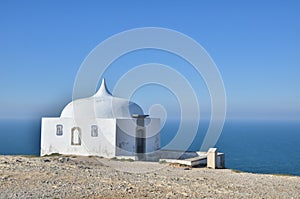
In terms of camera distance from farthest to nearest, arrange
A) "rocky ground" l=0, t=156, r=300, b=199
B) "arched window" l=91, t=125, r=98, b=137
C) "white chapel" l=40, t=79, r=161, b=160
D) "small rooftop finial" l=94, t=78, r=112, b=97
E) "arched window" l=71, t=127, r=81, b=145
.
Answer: "small rooftop finial" l=94, t=78, r=112, b=97
"arched window" l=71, t=127, r=81, b=145
"arched window" l=91, t=125, r=98, b=137
"white chapel" l=40, t=79, r=161, b=160
"rocky ground" l=0, t=156, r=300, b=199

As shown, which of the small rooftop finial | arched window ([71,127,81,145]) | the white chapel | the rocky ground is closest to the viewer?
the rocky ground

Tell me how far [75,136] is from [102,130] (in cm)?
204

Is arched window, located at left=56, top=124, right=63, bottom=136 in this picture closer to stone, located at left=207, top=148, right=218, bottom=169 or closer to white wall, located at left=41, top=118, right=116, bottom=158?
white wall, located at left=41, top=118, right=116, bottom=158

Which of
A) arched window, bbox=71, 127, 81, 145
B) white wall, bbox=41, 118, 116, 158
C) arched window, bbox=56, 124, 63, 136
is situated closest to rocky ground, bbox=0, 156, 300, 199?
white wall, bbox=41, 118, 116, 158

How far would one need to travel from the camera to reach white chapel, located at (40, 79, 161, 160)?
23.8 metres

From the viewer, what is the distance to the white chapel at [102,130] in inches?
938

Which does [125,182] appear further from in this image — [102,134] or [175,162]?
[102,134]

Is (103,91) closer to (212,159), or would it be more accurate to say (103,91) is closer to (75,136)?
(75,136)

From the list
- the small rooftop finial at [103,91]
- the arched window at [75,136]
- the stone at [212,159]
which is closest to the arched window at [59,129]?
the arched window at [75,136]

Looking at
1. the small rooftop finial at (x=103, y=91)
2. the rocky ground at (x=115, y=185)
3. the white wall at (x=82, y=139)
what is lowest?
the rocky ground at (x=115, y=185)

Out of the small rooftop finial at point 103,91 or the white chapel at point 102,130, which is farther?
the small rooftop finial at point 103,91

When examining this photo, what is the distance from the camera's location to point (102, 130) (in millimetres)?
23922

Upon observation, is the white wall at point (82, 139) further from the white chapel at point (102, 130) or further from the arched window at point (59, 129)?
the arched window at point (59, 129)

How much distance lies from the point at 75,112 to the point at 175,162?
25.7ft
